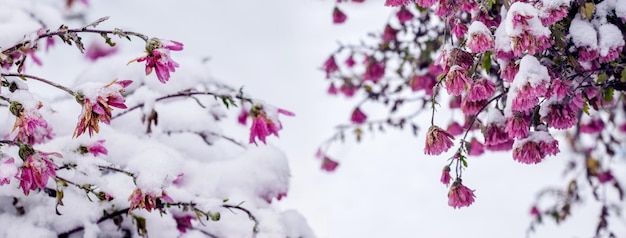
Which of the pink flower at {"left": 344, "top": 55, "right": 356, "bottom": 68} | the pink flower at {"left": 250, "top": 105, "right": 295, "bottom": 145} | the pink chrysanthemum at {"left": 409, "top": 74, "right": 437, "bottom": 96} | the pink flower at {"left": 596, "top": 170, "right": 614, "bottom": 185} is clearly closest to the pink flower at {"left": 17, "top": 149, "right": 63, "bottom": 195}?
the pink flower at {"left": 250, "top": 105, "right": 295, "bottom": 145}

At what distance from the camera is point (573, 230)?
4188mm

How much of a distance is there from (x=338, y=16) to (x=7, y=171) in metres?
1.68

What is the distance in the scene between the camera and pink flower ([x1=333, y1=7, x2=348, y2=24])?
258 cm

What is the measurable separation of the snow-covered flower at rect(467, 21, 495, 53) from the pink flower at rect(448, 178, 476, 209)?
310mm

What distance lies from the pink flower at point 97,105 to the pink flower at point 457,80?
2.05 feet

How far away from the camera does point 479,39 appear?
126cm

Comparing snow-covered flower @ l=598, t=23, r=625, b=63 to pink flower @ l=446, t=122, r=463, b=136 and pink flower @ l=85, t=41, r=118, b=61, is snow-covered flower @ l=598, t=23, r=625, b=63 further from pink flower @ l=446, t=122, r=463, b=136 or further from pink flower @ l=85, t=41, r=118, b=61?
pink flower @ l=85, t=41, r=118, b=61

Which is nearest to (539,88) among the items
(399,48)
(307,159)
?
(399,48)

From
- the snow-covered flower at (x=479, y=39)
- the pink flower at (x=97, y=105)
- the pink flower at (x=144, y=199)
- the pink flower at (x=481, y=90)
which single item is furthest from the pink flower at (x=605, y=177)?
the pink flower at (x=97, y=105)

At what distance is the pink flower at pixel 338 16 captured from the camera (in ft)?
8.47

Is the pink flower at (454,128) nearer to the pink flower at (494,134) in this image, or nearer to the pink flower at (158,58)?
the pink flower at (494,134)

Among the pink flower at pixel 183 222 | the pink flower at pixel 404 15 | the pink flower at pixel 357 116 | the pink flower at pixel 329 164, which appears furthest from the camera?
the pink flower at pixel 329 164

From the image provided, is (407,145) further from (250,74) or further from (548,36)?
(548,36)

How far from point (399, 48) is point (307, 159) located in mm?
2539
